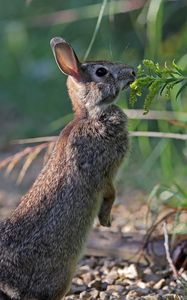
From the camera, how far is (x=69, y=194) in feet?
16.3

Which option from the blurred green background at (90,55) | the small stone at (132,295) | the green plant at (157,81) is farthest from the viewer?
the blurred green background at (90,55)

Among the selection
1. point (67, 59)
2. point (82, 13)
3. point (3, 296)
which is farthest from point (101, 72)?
point (82, 13)

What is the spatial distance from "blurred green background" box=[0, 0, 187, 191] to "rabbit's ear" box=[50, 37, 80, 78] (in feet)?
3.28

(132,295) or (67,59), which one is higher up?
(67,59)

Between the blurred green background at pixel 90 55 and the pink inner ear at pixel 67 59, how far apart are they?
3.20 ft

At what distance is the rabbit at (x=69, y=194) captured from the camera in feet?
15.9

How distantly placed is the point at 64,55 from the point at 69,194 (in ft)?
2.67

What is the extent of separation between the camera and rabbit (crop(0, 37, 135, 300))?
191 inches

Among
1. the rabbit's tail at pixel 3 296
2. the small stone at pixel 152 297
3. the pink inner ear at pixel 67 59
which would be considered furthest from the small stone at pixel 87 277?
the pink inner ear at pixel 67 59

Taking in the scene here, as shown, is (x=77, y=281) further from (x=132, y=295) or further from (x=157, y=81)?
(x=157, y=81)

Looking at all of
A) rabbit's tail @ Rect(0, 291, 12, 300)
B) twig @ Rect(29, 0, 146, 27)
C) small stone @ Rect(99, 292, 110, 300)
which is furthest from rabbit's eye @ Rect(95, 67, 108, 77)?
twig @ Rect(29, 0, 146, 27)

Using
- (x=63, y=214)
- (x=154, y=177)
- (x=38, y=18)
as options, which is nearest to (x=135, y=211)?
(x=154, y=177)

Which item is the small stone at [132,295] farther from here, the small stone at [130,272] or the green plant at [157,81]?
the green plant at [157,81]

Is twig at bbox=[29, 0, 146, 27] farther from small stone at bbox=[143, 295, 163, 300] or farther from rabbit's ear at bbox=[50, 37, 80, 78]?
small stone at bbox=[143, 295, 163, 300]
